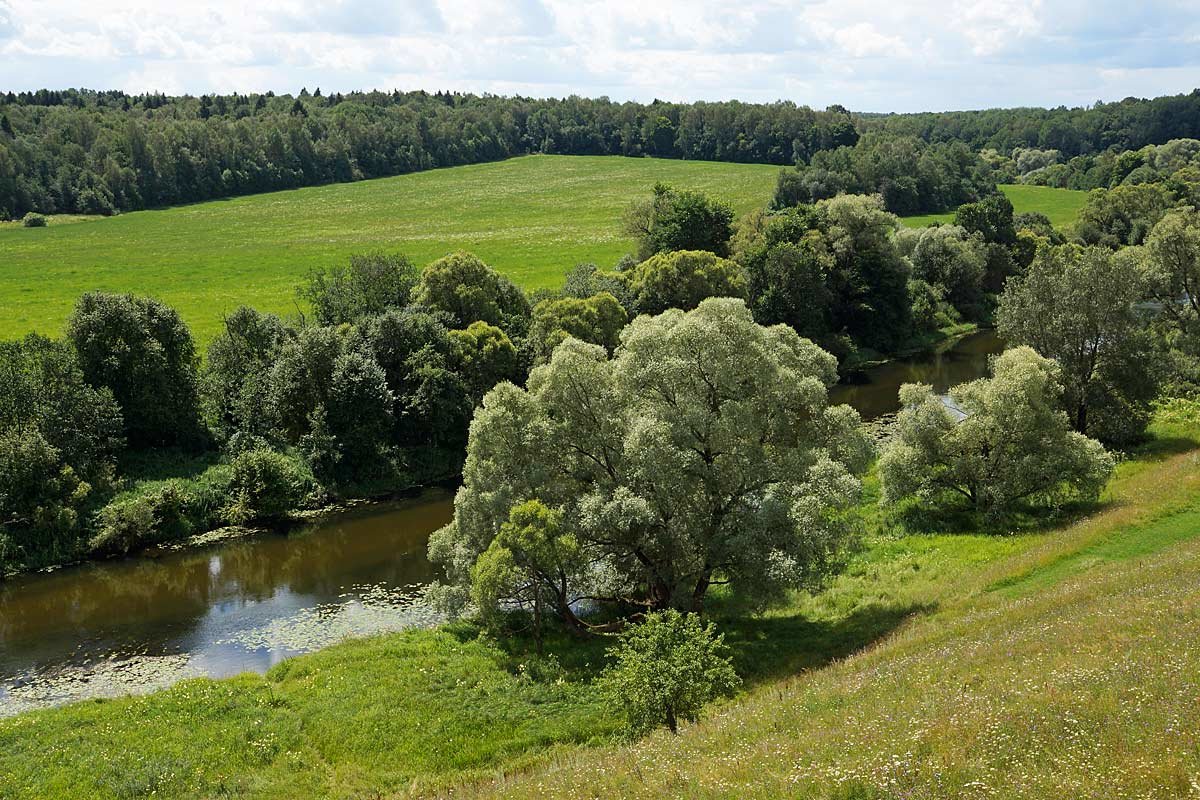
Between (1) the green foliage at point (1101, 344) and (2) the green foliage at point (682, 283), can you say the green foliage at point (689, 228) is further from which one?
(1) the green foliage at point (1101, 344)

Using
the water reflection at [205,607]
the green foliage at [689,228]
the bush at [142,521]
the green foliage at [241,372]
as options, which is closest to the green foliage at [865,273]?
the green foliage at [689,228]

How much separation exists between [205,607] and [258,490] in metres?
10.0

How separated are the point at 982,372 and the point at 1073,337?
80.3 ft

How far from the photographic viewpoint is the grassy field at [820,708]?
1502cm

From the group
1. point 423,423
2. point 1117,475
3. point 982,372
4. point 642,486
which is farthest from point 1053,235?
point 642,486

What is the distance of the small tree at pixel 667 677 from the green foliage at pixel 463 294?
4041 cm

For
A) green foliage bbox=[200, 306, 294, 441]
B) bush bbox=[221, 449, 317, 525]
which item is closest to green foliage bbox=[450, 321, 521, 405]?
green foliage bbox=[200, 306, 294, 441]

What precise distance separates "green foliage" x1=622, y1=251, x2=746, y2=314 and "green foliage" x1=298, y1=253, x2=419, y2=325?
59.7ft

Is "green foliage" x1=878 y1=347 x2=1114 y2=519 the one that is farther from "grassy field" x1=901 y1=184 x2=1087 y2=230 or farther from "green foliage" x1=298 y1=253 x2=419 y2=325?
"grassy field" x1=901 y1=184 x2=1087 y2=230

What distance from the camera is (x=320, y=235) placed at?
114875 millimetres

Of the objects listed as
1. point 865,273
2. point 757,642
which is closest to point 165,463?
point 757,642

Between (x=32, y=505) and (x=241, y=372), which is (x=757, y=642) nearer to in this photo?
(x=32, y=505)

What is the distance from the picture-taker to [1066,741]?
14773 millimetres

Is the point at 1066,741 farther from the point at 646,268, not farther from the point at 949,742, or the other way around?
the point at 646,268
